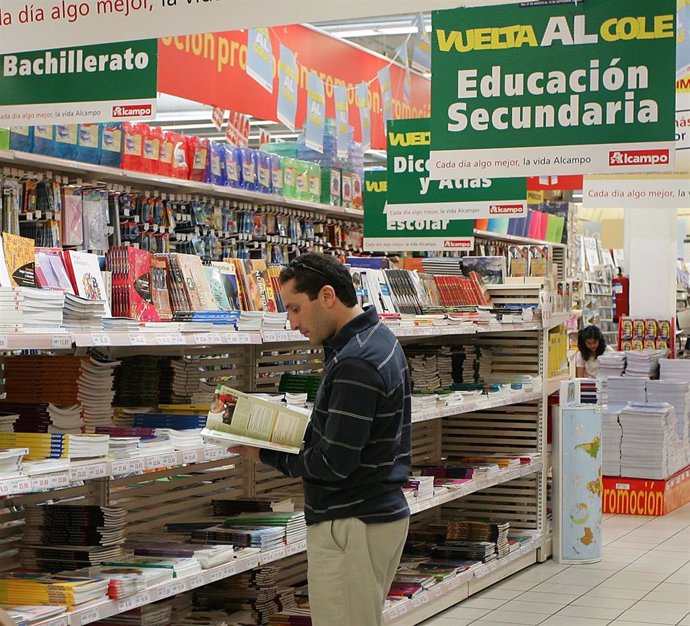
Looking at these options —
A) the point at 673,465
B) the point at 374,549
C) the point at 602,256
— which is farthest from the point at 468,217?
the point at 602,256

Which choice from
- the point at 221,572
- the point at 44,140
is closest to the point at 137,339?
the point at 221,572

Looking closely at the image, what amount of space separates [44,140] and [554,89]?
273 centimetres

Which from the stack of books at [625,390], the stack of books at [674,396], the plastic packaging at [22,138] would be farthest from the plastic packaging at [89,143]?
the stack of books at [674,396]

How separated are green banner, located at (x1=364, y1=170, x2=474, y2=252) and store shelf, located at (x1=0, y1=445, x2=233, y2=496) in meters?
4.83

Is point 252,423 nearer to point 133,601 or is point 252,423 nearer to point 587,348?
point 133,601

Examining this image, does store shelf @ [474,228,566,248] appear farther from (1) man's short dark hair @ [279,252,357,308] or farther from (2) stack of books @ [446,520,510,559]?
(1) man's short dark hair @ [279,252,357,308]

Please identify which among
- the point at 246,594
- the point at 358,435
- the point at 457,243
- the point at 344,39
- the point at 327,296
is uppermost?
the point at 344,39

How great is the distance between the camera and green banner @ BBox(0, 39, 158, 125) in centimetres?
489

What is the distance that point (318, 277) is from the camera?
11.4 feet

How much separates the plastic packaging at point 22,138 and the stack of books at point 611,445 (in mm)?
6091

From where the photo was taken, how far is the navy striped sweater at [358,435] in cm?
334

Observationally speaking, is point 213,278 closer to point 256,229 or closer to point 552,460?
point 256,229

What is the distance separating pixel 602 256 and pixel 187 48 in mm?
15398

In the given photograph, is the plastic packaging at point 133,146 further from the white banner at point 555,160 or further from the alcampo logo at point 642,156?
the alcampo logo at point 642,156
